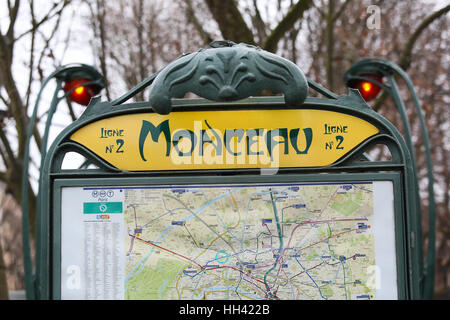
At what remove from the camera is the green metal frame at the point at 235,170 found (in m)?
2.69

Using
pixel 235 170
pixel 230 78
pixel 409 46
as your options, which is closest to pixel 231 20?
pixel 230 78

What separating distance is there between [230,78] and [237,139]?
0.42 meters

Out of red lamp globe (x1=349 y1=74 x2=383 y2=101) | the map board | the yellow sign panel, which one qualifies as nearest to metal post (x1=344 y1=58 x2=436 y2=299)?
red lamp globe (x1=349 y1=74 x2=383 y2=101)

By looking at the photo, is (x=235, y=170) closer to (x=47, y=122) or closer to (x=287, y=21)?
(x=47, y=122)

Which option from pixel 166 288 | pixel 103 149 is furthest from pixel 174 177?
pixel 166 288

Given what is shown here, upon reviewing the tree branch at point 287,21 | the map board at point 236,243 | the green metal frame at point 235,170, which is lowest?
the map board at point 236,243

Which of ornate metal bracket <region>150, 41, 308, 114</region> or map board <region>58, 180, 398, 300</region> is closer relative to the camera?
ornate metal bracket <region>150, 41, 308, 114</region>

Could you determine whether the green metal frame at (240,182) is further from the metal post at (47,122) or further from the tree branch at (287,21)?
the tree branch at (287,21)

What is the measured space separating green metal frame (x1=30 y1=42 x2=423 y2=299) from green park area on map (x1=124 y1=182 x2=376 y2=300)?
0.11 m

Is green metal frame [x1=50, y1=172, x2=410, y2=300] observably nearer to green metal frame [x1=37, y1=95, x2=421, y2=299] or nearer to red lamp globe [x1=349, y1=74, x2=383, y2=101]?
green metal frame [x1=37, y1=95, x2=421, y2=299]

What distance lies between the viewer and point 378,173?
9.32 feet

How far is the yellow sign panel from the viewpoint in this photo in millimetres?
2840

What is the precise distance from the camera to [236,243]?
2.85 m

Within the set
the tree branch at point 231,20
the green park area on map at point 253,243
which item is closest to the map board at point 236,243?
the green park area on map at point 253,243
